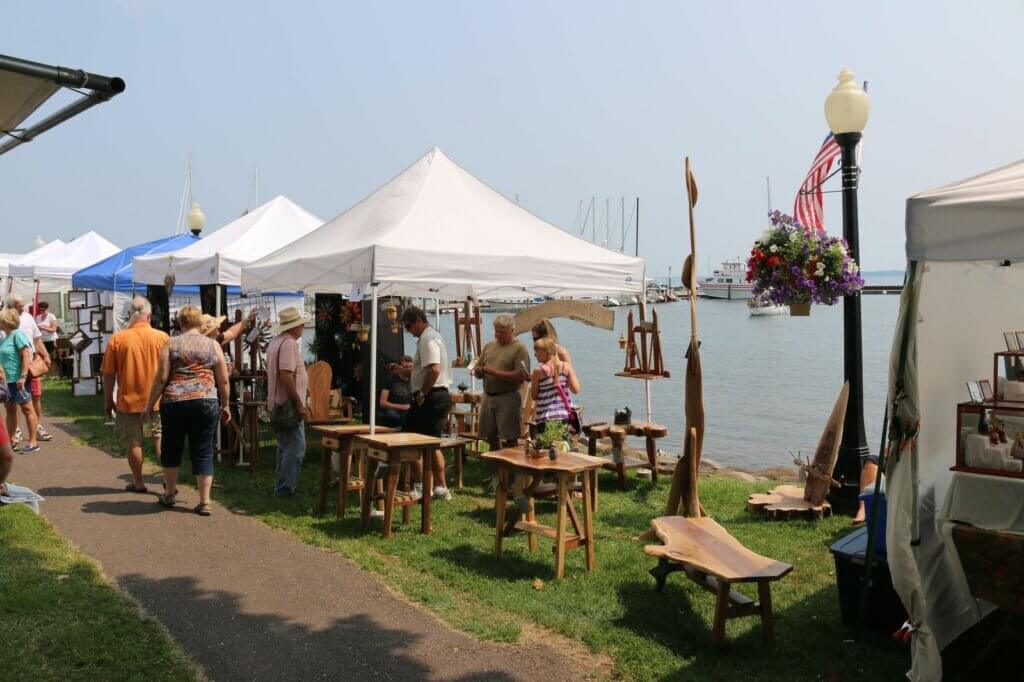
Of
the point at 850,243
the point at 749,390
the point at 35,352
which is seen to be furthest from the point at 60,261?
the point at 749,390

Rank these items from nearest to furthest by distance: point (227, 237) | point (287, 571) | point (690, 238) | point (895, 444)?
point (895, 444), point (287, 571), point (690, 238), point (227, 237)

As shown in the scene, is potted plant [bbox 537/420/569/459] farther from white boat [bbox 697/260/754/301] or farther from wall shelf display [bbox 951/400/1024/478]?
white boat [bbox 697/260/754/301]

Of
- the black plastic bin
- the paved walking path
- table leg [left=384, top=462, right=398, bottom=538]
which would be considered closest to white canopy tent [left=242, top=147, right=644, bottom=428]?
table leg [left=384, top=462, right=398, bottom=538]

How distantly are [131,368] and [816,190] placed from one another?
639cm

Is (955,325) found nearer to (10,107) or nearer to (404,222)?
(404,222)

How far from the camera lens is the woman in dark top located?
7.10 meters

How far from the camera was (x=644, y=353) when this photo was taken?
400 inches

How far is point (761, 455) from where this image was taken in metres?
16.0

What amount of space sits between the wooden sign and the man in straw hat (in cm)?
370

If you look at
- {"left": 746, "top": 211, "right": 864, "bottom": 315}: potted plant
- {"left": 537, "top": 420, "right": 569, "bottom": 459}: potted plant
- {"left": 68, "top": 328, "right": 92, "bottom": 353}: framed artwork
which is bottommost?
{"left": 537, "top": 420, "right": 569, "bottom": 459}: potted plant

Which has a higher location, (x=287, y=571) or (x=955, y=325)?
(x=955, y=325)

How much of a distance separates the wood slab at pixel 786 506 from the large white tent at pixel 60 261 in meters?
16.1

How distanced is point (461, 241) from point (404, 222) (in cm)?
54

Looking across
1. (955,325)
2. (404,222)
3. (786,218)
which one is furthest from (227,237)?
(955,325)
